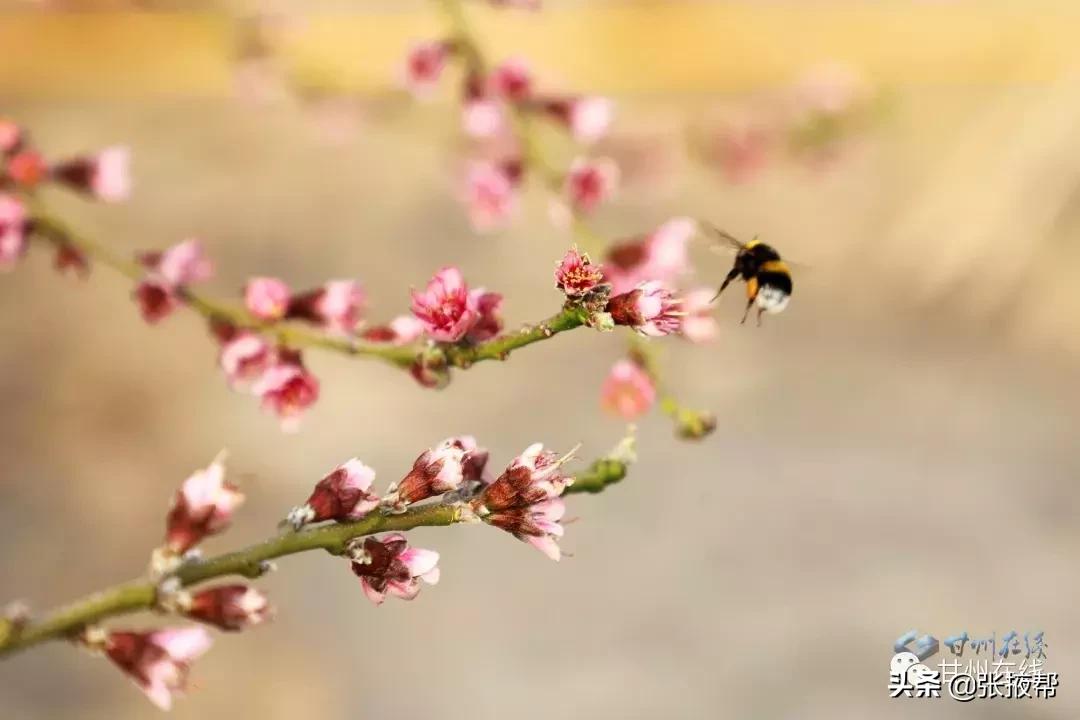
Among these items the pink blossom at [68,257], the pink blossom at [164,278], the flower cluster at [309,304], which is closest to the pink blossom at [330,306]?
the flower cluster at [309,304]

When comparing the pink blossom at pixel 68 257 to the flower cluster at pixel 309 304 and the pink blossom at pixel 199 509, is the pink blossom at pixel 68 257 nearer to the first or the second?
the flower cluster at pixel 309 304

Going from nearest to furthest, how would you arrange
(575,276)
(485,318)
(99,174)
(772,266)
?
(575,276) < (485,318) < (772,266) < (99,174)

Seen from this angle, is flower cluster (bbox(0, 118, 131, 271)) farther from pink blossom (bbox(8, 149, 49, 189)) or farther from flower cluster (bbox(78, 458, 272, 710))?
flower cluster (bbox(78, 458, 272, 710))

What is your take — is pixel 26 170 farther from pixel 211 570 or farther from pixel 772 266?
pixel 772 266

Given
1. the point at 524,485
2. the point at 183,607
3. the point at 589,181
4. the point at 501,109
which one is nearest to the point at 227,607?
the point at 183,607

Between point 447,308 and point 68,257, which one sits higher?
point 68,257

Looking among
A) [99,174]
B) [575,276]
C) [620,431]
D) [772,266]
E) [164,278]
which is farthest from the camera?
[620,431]

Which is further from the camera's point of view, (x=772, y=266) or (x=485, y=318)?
(x=772, y=266)

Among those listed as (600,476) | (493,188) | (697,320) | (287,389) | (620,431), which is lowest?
(600,476)
